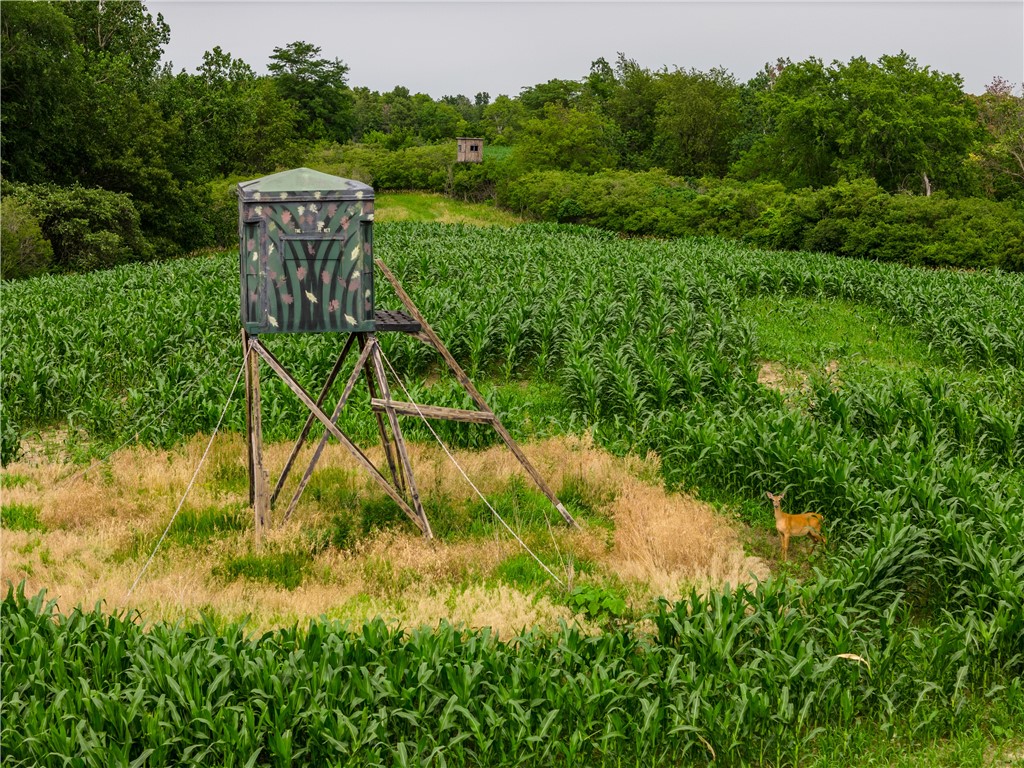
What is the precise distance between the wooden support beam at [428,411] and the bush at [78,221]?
2849 cm

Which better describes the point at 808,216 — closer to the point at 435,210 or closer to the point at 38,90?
the point at 435,210

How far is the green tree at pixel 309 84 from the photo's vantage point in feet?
243

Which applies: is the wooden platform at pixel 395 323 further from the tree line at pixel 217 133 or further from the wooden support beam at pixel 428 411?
the tree line at pixel 217 133

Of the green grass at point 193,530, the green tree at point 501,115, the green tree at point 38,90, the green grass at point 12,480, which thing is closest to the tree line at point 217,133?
the green tree at point 38,90

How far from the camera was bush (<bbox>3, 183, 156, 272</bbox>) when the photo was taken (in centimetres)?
3294

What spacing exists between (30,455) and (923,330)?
1637 cm

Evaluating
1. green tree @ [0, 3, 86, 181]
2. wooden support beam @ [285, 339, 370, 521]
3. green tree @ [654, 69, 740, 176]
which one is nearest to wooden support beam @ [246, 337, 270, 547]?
wooden support beam @ [285, 339, 370, 521]

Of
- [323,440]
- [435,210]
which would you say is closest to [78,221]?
[435,210]

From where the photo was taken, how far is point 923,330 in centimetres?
1841

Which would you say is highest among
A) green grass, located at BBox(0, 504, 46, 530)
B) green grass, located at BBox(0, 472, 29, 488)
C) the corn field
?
the corn field

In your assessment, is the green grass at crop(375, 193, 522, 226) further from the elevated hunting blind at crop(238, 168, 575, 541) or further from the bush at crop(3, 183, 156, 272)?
the elevated hunting blind at crop(238, 168, 575, 541)

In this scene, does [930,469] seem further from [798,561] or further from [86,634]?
[86,634]

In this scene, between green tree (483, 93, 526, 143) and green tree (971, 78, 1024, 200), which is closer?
green tree (971, 78, 1024, 200)

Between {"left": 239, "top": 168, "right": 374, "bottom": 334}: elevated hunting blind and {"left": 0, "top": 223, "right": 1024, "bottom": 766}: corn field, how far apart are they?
3.17 metres
